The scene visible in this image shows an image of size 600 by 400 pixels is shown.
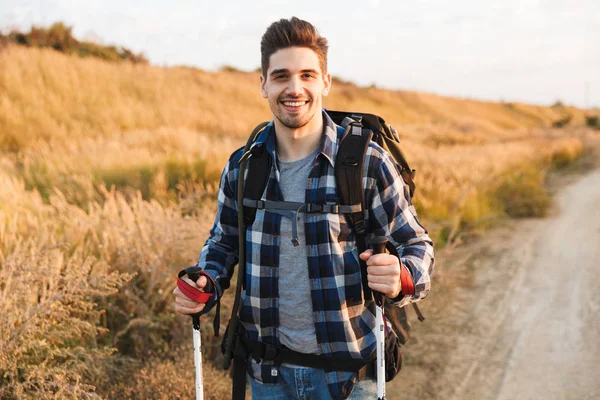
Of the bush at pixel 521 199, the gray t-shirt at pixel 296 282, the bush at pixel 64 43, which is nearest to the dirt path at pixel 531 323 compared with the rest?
the bush at pixel 521 199

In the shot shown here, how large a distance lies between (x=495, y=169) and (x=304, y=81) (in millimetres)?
10409

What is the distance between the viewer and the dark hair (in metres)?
2.20

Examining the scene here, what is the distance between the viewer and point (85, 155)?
9398mm

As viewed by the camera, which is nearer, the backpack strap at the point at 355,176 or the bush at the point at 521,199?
the backpack strap at the point at 355,176

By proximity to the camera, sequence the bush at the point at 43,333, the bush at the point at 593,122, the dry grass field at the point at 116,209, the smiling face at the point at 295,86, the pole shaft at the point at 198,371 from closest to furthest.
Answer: the smiling face at the point at 295,86 < the pole shaft at the point at 198,371 < the bush at the point at 43,333 < the dry grass field at the point at 116,209 < the bush at the point at 593,122

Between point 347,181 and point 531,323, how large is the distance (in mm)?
4157

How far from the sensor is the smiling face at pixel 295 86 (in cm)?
221

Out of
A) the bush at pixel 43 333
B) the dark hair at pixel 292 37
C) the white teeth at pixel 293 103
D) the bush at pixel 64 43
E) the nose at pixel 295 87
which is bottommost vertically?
the bush at pixel 43 333

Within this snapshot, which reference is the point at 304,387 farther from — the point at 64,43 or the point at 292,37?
the point at 64,43

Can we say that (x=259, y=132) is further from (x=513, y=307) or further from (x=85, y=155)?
(x=85, y=155)

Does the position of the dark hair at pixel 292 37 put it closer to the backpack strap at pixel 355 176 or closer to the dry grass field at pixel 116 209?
the backpack strap at pixel 355 176

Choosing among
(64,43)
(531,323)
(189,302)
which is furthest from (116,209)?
(64,43)

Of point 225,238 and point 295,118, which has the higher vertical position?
point 295,118

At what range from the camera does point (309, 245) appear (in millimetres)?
2141
